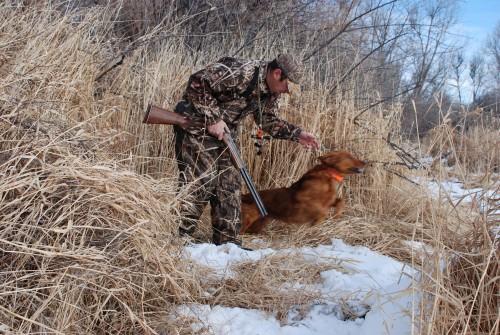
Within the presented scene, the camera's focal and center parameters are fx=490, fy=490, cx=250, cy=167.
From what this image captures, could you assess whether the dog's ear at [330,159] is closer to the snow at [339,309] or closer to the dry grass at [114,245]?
the dry grass at [114,245]

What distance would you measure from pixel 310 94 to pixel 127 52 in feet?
6.57

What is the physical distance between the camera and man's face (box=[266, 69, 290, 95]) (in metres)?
3.83

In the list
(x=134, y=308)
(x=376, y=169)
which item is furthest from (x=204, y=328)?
(x=376, y=169)

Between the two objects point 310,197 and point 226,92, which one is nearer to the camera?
point 226,92

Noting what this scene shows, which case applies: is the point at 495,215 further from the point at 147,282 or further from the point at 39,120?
the point at 39,120

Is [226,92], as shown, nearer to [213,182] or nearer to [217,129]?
[217,129]

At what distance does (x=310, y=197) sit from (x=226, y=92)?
1172mm

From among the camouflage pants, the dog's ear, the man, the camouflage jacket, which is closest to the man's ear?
the man

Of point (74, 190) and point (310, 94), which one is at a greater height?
point (310, 94)

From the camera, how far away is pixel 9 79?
2887mm

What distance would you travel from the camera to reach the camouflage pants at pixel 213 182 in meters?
3.93

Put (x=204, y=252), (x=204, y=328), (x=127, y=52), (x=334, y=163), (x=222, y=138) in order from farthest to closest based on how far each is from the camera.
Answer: (x=127, y=52) < (x=334, y=163) < (x=222, y=138) < (x=204, y=252) < (x=204, y=328)

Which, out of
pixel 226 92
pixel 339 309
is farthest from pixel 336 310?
pixel 226 92

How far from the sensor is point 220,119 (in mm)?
3861
